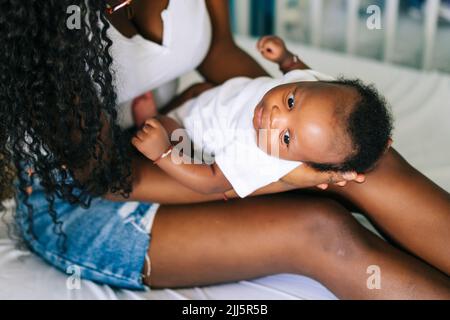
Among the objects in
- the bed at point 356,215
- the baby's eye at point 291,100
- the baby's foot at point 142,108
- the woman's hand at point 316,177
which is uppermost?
the baby's eye at point 291,100

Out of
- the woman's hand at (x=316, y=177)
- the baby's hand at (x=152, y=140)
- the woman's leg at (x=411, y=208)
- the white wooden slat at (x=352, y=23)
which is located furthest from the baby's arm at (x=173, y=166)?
the white wooden slat at (x=352, y=23)

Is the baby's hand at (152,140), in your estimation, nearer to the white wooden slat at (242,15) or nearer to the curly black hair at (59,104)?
the curly black hair at (59,104)

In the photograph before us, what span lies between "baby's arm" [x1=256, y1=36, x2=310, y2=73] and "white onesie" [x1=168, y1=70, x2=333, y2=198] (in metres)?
0.06

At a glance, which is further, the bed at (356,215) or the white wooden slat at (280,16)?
the white wooden slat at (280,16)

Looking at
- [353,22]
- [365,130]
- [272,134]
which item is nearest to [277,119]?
[272,134]

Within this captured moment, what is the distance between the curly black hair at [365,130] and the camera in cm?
84

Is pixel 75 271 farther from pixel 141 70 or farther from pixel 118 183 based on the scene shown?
pixel 141 70

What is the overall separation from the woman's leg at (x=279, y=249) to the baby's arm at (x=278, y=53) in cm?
27

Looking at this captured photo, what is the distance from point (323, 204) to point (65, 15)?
48cm

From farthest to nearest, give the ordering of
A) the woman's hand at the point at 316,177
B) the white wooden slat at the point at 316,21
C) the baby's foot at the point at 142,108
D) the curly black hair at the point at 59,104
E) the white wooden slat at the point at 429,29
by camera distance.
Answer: the white wooden slat at the point at 316,21 < the white wooden slat at the point at 429,29 < the baby's foot at the point at 142,108 < the woman's hand at the point at 316,177 < the curly black hair at the point at 59,104

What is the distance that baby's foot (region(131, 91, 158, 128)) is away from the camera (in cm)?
106

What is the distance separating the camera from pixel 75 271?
98cm

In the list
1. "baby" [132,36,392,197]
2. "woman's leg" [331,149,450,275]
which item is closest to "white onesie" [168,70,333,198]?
"baby" [132,36,392,197]

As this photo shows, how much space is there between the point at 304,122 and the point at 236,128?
0.52 ft
